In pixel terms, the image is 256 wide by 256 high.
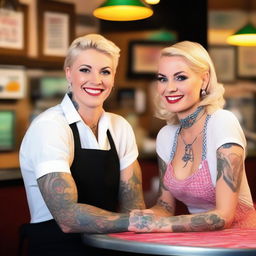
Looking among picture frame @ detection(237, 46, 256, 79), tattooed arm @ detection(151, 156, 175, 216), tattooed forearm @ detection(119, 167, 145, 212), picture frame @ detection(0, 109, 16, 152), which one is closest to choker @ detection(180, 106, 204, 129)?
tattooed arm @ detection(151, 156, 175, 216)

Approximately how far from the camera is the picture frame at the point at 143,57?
5176 millimetres

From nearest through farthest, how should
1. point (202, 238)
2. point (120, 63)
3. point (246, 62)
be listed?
1. point (202, 238)
2. point (120, 63)
3. point (246, 62)

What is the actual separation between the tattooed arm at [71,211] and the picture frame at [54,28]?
2.12 metres

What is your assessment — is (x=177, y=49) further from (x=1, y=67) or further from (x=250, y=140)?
(x=250, y=140)

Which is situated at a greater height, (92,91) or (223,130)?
(92,91)

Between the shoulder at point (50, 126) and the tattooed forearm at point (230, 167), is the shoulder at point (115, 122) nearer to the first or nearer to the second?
the shoulder at point (50, 126)

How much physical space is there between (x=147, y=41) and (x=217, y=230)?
3.05m

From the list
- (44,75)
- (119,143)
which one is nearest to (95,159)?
(119,143)

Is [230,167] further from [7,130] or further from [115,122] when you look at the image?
[7,130]

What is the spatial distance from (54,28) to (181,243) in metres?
2.74

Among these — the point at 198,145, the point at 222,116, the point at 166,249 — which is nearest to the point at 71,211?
the point at 166,249

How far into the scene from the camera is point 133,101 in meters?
5.14

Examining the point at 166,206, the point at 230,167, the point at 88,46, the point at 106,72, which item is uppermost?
the point at 88,46

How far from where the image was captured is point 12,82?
4.22 metres
